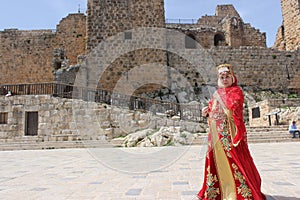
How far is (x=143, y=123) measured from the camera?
12.8 metres

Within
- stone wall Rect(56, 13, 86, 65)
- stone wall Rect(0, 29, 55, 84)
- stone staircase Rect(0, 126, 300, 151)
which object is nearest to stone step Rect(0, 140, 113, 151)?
stone staircase Rect(0, 126, 300, 151)

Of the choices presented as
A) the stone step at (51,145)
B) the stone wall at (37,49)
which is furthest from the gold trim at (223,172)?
the stone wall at (37,49)

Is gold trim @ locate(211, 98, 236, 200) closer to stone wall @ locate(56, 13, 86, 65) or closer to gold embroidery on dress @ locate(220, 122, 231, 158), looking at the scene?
gold embroidery on dress @ locate(220, 122, 231, 158)

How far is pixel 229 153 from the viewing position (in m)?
2.84

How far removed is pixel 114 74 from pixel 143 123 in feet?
17.9

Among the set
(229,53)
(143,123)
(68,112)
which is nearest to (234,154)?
(143,123)

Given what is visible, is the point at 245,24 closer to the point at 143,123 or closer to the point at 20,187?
the point at 143,123

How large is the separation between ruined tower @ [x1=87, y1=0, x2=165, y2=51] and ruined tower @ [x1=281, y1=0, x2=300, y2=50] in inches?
460

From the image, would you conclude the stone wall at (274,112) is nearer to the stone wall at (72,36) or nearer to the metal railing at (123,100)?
the metal railing at (123,100)

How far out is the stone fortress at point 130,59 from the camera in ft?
53.1

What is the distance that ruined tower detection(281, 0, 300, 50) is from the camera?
69.5 feet

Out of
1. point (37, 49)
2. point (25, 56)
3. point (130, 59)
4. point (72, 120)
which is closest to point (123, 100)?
point (72, 120)

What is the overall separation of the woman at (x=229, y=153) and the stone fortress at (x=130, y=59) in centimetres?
987

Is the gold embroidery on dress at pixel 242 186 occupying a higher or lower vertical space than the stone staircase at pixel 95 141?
higher
